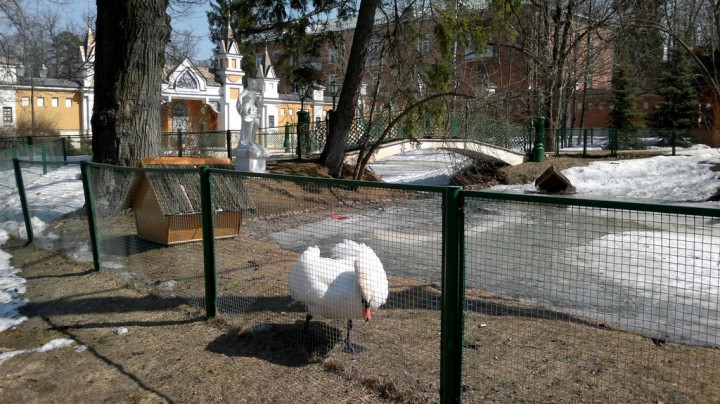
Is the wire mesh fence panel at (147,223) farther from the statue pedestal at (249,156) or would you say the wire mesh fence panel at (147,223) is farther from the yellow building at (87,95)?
the yellow building at (87,95)

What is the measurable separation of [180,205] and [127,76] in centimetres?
322

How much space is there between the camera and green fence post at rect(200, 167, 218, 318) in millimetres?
5203

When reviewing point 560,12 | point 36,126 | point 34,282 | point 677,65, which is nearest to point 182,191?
point 34,282

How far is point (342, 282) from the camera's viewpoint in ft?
13.7

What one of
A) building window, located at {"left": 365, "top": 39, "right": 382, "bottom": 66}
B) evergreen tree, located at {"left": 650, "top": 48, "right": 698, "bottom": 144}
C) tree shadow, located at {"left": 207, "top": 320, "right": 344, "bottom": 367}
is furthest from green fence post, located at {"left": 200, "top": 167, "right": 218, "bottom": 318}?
evergreen tree, located at {"left": 650, "top": 48, "right": 698, "bottom": 144}

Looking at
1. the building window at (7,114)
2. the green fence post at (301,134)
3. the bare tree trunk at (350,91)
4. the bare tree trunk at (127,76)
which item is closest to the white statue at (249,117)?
the bare tree trunk at (350,91)

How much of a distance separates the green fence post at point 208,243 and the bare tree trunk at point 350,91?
11.1m

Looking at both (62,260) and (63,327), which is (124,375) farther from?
(62,260)

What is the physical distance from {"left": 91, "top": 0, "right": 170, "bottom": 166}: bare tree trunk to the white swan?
5.89m

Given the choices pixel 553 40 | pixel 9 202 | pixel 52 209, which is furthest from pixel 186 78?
pixel 52 209

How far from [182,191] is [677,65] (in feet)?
132

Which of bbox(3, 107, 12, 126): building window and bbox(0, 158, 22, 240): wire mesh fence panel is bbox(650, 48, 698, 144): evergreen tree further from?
bbox(3, 107, 12, 126): building window

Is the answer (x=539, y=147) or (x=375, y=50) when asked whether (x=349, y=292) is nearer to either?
(x=375, y=50)

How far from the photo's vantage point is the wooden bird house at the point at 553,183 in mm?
17344
